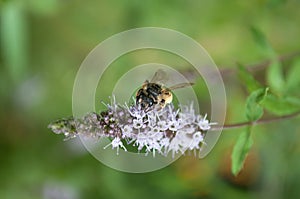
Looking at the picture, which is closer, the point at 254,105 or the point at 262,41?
the point at 254,105

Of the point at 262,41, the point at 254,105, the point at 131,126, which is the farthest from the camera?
the point at 262,41

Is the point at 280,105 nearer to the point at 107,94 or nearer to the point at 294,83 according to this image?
the point at 294,83

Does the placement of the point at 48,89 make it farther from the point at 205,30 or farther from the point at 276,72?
the point at 276,72

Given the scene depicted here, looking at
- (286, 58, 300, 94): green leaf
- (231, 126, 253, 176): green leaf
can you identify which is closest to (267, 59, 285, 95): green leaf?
(286, 58, 300, 94): green leaf

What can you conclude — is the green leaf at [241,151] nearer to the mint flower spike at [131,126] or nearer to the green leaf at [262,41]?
the mint flower spike at [131,126]

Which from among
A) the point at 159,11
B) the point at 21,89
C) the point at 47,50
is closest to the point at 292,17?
the point at 159,11

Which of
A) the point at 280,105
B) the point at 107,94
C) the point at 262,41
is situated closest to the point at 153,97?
the point at 280,105

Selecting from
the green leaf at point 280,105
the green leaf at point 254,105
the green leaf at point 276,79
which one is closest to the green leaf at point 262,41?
the green leaf at point 276,79
